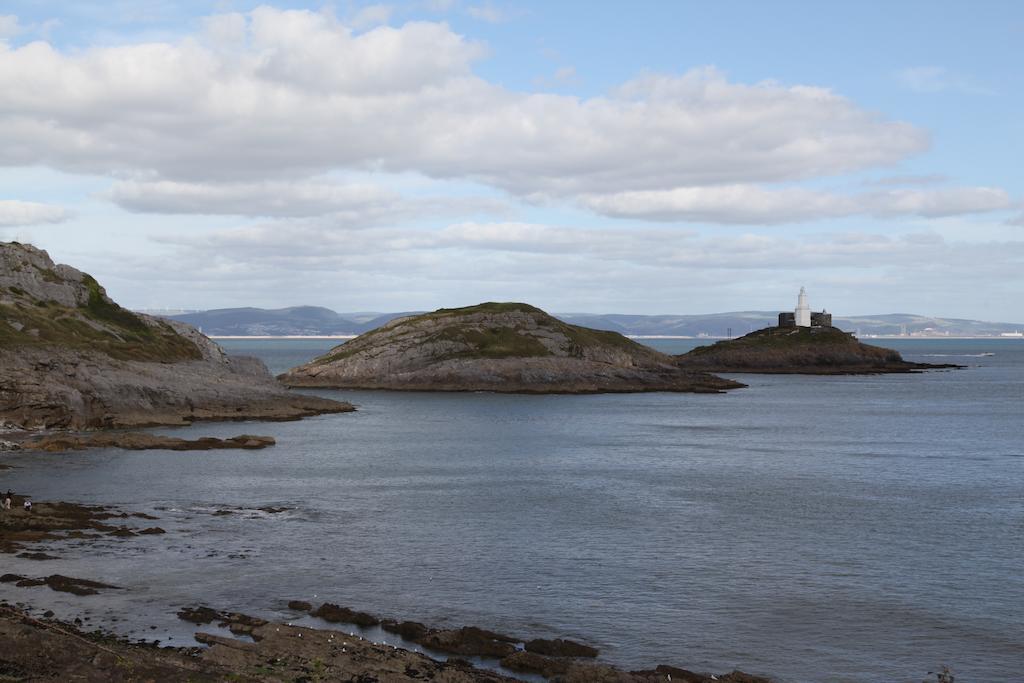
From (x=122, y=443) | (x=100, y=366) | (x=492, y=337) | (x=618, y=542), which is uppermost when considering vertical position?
(x=492, y=337)

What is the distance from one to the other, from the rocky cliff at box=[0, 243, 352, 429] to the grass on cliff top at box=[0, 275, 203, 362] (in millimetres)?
151

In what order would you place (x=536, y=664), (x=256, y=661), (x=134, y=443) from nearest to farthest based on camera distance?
(x=256, y=661)
(x=536, y=664)
(x=134, y=443)

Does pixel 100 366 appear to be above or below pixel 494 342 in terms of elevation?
below

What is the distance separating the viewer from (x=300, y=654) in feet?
84.2

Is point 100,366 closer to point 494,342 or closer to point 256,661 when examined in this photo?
point 256,661

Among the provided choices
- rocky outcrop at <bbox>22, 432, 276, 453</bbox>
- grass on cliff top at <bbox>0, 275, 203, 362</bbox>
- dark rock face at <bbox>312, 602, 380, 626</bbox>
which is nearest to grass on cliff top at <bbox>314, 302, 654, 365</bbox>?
grass on cliff top at <bbox>0, 275, 203, 362</bbox>

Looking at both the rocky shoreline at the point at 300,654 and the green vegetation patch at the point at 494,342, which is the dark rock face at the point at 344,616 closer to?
the rocky shoreline at the point at 300,654

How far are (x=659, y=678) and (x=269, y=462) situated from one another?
4858cm

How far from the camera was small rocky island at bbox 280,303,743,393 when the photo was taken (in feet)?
502

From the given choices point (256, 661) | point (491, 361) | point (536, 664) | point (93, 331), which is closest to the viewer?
point (256, 661)

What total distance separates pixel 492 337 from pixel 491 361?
811 centimetres

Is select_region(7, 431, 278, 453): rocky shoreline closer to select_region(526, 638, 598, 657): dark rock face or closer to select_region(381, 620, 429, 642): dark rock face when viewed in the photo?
select_region(381, 620, 429, 642): dark rock face

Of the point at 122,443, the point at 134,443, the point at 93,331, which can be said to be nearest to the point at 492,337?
the point at 93,331

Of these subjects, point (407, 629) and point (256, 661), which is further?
point (407, 629)
